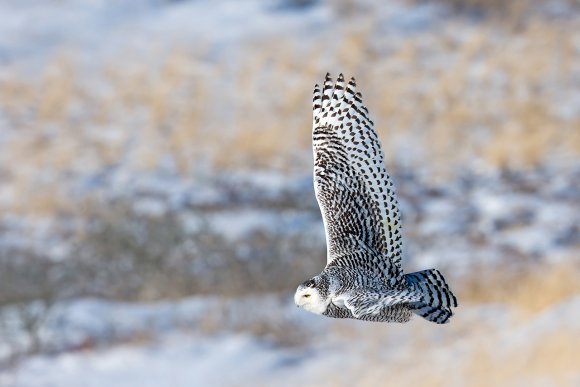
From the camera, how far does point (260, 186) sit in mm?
11844

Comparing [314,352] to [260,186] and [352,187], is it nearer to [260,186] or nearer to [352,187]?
[260,186]

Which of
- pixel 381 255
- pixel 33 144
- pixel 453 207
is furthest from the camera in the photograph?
pixel 33 144

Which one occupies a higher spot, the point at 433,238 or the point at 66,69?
the point at 66,69

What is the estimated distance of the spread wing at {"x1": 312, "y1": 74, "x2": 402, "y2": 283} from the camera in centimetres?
312

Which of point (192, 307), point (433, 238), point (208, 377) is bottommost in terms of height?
point (208, 377)

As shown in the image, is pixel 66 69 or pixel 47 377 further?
pixel 66 69

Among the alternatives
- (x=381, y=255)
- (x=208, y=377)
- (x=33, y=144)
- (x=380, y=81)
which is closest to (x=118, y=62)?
(x=33, y=144)

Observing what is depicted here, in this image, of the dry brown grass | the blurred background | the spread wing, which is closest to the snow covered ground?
the blurred background

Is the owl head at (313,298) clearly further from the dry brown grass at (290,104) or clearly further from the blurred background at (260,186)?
the dry brown grass at (290,104)

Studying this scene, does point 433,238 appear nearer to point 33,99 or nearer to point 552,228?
point 552,228

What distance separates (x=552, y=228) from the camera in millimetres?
11016

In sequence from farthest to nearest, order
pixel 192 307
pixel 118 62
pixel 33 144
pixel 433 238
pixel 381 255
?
pixel 118 62 → pixel 33 144 → pixel 433 238 → pixel 192 307 → pixel 381 255

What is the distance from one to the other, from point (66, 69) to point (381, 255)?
1171 cm

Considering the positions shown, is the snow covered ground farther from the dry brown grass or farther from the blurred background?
the dry brown grass
